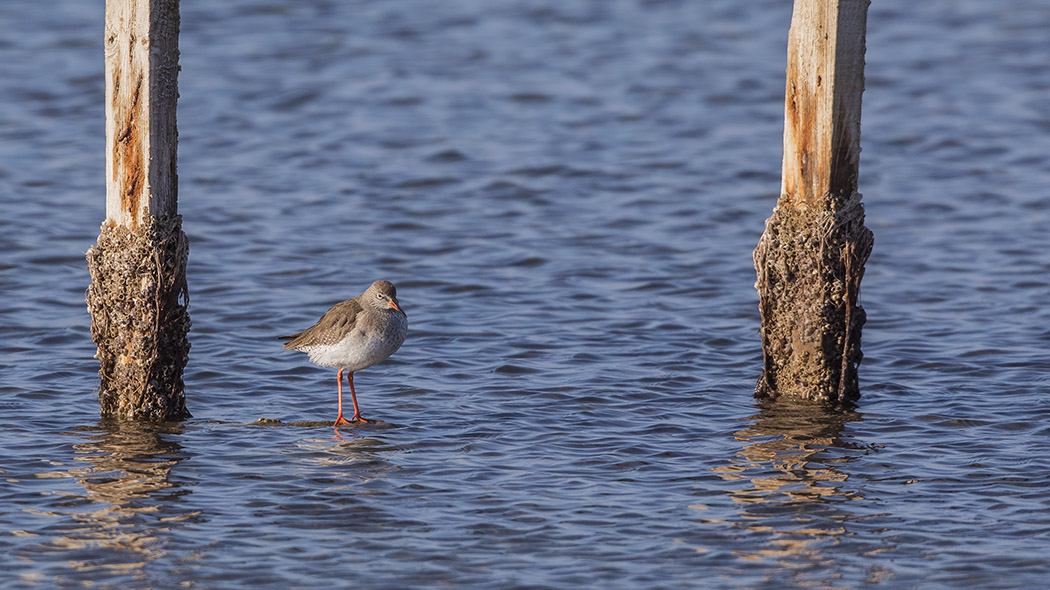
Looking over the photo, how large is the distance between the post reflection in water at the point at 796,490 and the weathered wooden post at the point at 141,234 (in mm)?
4425

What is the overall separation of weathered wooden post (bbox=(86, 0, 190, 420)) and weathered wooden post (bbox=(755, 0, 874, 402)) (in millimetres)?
4715

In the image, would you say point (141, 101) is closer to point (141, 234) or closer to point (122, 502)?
point (141, 234)

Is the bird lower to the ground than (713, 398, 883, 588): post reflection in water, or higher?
higher

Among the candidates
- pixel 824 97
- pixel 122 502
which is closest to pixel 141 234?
pixel 122 502

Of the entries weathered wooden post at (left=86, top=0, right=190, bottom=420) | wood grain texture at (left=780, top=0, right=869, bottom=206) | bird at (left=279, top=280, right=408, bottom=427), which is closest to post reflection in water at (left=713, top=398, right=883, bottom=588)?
wood grain texture at (left=780, top=0, right=869, bottom=206)

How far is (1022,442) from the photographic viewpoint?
10805 millimetres

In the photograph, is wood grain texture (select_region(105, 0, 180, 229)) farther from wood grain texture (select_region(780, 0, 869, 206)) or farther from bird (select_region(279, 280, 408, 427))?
wood grain texture (select_region(780, 0, 869, 206))

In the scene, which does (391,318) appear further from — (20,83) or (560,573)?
(20,83)

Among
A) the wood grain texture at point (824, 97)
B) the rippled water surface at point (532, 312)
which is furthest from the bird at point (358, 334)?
the wood grain texture at point (824, 97)

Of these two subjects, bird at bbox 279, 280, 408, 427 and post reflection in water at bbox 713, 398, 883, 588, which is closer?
post reflection in water at bbox 713, 398, 883, 588

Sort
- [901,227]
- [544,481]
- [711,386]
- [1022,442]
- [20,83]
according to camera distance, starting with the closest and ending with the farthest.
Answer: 1. [544,481]
2. [1022,442]
3. [711,386]
4. [901,227]
5. [20,83]

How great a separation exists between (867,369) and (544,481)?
423cm

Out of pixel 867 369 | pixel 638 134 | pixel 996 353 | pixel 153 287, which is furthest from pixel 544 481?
pixel 638 134

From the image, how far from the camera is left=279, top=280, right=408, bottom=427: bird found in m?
11.4
